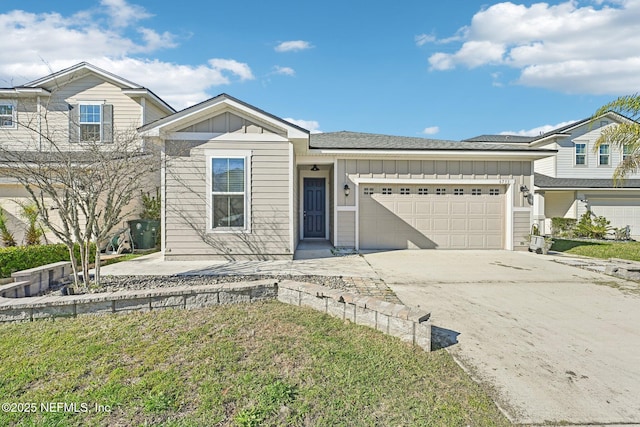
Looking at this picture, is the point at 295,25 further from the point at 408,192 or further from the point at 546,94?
the point at 546,94

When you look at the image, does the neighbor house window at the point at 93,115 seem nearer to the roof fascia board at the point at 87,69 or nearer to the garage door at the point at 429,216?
the roof fascia board at the point at 87,69

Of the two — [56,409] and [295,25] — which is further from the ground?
[295,25]

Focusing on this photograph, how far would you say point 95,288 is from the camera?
16.4 feet

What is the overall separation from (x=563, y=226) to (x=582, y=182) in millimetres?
2976

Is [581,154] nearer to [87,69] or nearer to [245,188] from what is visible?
[245,188]

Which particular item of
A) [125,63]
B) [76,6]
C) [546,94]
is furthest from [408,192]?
[546,94]

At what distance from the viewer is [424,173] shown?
34.2ft

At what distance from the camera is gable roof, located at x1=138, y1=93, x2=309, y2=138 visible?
7705mm

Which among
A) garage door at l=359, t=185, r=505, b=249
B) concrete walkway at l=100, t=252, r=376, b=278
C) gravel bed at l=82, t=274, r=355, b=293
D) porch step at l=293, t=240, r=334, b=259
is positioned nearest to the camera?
gravel bed at l=82, t=274, r=355, b=293

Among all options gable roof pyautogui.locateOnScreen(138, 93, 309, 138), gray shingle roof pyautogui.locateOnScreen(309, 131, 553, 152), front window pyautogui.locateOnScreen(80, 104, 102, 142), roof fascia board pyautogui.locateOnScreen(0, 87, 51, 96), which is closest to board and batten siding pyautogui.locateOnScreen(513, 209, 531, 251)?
gray shingle roof pyautogui.locateOnScreen(309, 131, 553, 152)

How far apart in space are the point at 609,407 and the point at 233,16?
1141cm

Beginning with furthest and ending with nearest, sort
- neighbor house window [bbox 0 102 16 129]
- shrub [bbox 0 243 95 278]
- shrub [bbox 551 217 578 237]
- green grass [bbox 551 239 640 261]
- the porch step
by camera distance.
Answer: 1. shrub [bbox 551 217 578 237]
2. neighbor house window [bbox 0 102 16 129]
3. green grass [bbox 551 239 640 261]
4. the porch step
5. shrub [bbox 0 243 95 278]

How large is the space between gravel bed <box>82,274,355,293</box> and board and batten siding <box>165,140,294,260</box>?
6.62 ft

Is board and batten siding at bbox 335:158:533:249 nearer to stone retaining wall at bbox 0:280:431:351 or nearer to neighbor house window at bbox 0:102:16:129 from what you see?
stone retaining wall at bbox 0:280:431:351
